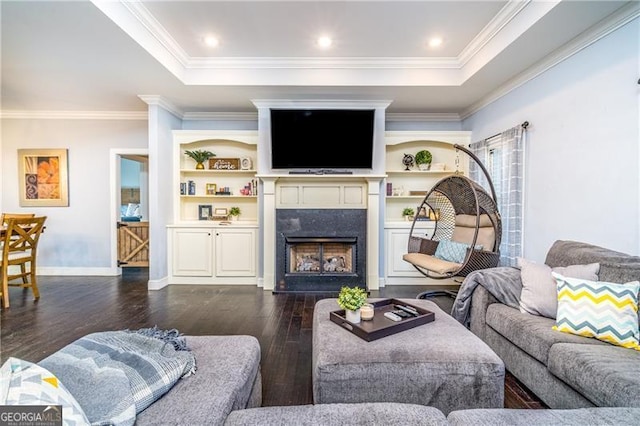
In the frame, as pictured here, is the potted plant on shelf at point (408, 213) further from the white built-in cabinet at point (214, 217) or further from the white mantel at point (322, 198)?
the white built-in cabinet at point (214, 217)

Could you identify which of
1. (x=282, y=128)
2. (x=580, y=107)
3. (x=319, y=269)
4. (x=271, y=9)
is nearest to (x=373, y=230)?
(x=319, y=269)

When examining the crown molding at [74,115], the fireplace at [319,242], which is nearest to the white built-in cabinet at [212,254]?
the fireplace at [319,242]

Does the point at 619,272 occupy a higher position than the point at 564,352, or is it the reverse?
the point at 619,272

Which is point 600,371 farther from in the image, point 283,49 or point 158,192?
point 158,192

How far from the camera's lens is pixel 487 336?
87.5 inches

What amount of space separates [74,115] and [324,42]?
428 centimetres

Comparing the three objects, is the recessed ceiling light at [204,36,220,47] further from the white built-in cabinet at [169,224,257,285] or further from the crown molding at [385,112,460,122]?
the crown molding at [385,112,460,122]

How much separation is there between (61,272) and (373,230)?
5004mm

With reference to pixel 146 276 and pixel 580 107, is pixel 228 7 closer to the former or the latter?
pixel 580 107

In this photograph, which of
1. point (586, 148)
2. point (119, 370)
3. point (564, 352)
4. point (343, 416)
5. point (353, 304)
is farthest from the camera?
point (586, 148)

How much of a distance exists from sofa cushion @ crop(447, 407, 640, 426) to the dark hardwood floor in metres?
0.91

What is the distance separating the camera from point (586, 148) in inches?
97.3

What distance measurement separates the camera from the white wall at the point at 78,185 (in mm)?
4840

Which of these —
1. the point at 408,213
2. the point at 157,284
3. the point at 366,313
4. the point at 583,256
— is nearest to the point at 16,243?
the point at 157,284
